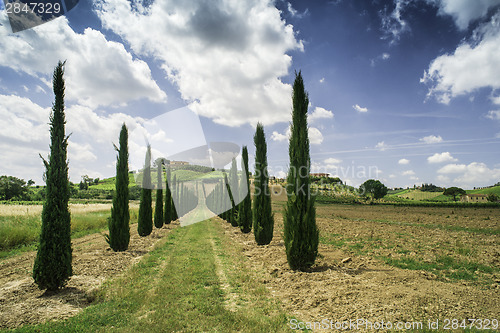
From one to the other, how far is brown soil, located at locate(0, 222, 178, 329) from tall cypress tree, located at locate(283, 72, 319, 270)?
5.08 meters

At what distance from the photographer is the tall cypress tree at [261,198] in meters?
10.6

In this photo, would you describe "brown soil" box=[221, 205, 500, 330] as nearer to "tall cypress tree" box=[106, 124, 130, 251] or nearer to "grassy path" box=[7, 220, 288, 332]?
"grassy path" box=[7, 220, 288, 332]

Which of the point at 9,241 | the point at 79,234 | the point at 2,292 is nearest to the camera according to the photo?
the point at 2,292

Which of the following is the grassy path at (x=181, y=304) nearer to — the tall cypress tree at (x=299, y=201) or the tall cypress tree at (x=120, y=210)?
the tall cypress tree at (x=299, y=201)

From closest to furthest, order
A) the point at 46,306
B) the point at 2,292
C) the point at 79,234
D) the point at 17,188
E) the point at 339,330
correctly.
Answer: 1. the point at 339,330
2. the point at 46,306
3. the point at 2,292
4. the point at 79,234
5. the point at 17,188

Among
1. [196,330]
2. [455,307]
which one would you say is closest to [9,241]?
[196,330]

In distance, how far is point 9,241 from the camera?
35.9 ft

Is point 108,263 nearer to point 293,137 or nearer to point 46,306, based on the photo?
point 46,306

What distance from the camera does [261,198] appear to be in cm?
1110

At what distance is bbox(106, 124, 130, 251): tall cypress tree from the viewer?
963 centimetres

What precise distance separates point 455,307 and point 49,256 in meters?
8.30

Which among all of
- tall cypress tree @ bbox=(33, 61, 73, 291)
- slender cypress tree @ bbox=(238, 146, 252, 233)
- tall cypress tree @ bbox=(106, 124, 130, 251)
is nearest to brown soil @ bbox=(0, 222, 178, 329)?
tall cypress tree @ bbox=(33, 61, 73, 291)

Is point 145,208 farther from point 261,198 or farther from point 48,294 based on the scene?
point 48,294

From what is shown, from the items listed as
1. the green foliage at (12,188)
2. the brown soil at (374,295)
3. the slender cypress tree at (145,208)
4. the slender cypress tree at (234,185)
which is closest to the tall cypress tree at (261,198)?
the brown soil at (374,295)
